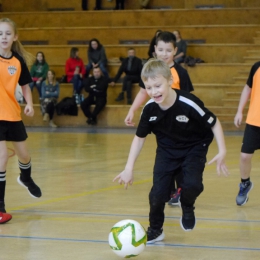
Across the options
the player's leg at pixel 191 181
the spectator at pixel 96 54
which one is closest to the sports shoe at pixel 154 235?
the player's leg at pixel 191 181

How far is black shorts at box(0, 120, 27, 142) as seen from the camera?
5.32 meters

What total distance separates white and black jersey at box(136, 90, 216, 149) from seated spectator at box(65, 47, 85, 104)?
11652mm

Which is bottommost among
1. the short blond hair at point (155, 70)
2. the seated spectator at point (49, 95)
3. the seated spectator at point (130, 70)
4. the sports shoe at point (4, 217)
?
the seated spectator at point (49, 95)

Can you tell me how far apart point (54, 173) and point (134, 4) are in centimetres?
1310

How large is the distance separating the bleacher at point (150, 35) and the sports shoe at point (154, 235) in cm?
1036

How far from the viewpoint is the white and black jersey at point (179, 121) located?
4.34 m

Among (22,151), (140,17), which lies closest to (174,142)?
(22,151)

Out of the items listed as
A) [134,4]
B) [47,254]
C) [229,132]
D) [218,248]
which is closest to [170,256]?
[218,248]

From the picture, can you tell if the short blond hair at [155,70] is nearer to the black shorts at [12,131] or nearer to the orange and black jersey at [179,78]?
the orange and black jersey at [179,78]

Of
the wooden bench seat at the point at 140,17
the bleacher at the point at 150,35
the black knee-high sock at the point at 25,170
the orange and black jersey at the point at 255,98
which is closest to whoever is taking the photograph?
the orange and black jersey at the point at 255,98

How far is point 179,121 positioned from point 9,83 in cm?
170

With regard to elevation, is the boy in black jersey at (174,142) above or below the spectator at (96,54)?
above

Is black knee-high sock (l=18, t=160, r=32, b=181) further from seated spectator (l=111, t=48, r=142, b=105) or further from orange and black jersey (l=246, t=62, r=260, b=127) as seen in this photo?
seated spectator (l=111, t=48, r=142, b=105)

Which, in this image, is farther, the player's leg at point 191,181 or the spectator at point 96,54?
the spectator at point 96,54
